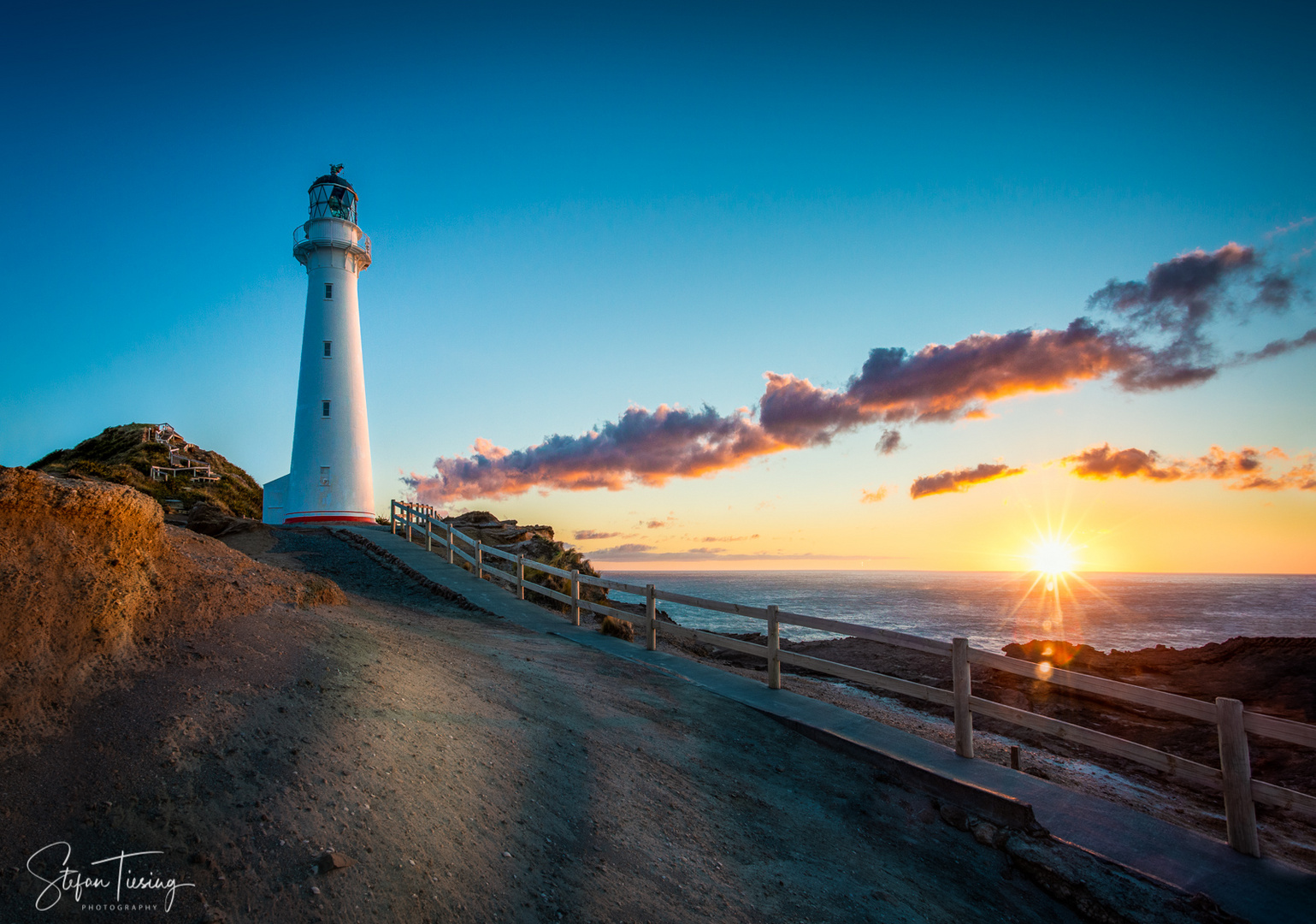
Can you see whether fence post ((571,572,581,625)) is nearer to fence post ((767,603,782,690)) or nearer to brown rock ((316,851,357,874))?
fence post ((767,603,782,690))

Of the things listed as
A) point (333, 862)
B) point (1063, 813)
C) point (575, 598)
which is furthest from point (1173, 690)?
point (333, 862)

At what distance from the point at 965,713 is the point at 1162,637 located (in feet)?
124

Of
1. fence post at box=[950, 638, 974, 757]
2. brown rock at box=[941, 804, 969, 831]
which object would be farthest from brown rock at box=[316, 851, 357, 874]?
fence post at box=[950, 638, 974, 757]

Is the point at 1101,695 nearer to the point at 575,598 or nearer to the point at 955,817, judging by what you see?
the point at 955,817

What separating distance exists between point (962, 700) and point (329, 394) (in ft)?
88.9

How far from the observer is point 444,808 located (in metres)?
4.41

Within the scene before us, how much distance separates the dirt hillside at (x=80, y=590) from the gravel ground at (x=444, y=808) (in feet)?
1.00

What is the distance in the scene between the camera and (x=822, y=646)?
21859 mm

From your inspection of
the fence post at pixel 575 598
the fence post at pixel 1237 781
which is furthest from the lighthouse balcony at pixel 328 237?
the fence post at pixel 1237 781

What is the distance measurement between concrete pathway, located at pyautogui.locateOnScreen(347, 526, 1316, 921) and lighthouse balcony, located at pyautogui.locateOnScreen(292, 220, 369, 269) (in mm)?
27000

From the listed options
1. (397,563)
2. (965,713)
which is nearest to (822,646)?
(397,563)

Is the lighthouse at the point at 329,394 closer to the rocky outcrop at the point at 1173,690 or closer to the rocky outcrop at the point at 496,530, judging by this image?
the rocky outcrop at the point at 496,530

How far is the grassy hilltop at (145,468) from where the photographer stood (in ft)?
97.8

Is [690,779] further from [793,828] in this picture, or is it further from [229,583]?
[229,583]
